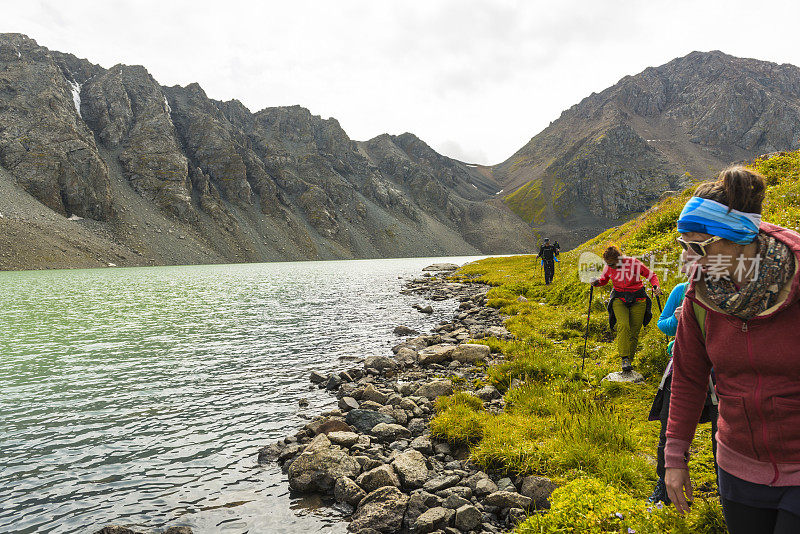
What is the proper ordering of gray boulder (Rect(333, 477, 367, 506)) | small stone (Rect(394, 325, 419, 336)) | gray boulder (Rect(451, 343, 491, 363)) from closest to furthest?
gray boulder (Rect(333, 477, 367, 506)) → gray boulder (Rect(451, 343, 491, 363)) → small stone (Rect(394, 325, 419, 336))

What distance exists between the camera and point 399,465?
8258mm

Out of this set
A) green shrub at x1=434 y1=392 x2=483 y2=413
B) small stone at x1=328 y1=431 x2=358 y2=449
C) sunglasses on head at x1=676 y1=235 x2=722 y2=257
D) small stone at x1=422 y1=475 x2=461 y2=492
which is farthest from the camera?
green shrub at x1=434 y1=392 x2=483 y2=413

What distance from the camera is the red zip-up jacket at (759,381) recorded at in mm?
2480

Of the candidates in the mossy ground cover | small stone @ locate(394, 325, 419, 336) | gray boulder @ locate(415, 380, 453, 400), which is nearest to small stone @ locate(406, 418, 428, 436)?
the mossy ground cover

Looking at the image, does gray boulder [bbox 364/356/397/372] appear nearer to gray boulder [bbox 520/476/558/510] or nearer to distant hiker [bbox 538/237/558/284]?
gray boulder [bbox 520/476/558/510]

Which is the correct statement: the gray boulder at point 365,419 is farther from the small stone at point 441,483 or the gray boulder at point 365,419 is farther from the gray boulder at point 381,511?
the small stone at point 441,483

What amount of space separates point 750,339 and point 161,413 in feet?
47.5

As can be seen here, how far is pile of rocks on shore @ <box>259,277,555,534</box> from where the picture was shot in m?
6.65

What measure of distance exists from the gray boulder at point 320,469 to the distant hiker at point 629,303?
25.6 feet

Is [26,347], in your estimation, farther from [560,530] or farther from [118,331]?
[560,530]

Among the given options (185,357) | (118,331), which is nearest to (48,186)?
(118,331)

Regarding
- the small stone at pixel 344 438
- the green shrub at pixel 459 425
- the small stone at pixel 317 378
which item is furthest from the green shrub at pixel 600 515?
the small stone at pixel 317 378

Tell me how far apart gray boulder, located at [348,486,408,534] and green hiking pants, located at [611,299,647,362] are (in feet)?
24.8

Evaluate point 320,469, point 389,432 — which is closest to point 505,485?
point 389,432
